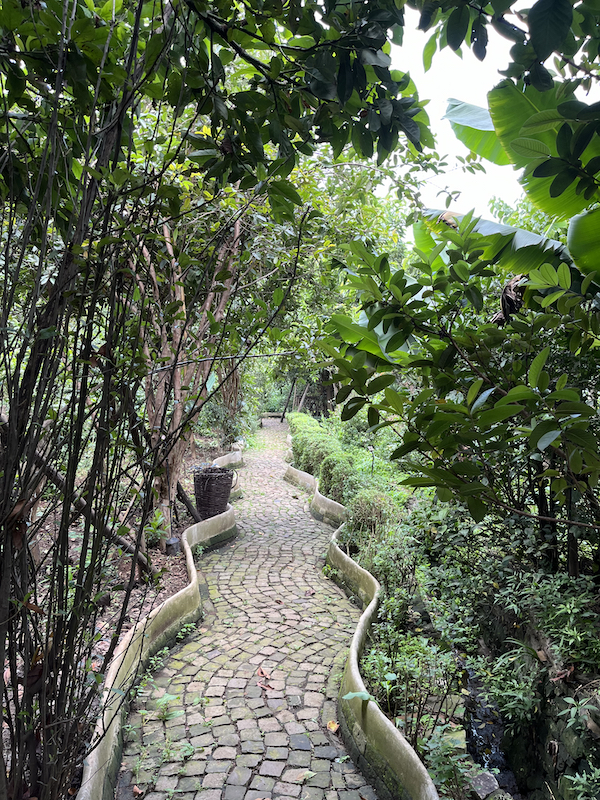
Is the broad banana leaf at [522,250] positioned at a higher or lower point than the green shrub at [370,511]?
higher

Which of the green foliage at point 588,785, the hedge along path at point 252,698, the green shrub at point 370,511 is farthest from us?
the green shrub at point 370,511

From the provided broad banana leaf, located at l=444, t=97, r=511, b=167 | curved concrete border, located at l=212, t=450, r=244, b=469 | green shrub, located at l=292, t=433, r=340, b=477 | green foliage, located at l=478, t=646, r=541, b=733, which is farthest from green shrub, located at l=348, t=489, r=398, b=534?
curved concrete border, located at l=212, t=450, r=244, b=469

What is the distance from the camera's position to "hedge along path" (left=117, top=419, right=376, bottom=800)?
3137 millimetres

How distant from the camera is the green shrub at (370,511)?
245 inches

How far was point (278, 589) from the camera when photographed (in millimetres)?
6207

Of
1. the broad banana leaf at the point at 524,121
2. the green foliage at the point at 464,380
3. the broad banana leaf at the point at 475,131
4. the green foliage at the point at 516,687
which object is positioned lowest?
the green foliage at the point at 516,687

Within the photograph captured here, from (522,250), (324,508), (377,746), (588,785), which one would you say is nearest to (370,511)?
(324,508)

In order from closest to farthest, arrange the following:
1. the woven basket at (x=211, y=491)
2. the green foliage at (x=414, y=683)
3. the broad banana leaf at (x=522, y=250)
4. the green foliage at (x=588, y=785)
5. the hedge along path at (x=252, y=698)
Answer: the green foliage at (x=588, y=785)
the broad banana leaf at (x=522, y=250)
the hedge along path at (x=252, y=698)
the green foliage at (x=414, y=683)
the woven basket at (x=211, y=491)

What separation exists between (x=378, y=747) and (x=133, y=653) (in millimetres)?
2096

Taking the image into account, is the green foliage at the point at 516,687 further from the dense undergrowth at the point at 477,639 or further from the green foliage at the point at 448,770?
the green foliage at the point at 448,770

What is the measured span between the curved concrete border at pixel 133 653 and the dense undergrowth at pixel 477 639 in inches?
73.3

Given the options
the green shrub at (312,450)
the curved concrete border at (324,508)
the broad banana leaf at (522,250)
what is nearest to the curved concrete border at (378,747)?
the broad banana leaf at (522,250)

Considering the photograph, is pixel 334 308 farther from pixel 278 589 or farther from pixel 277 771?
pixel 277 771

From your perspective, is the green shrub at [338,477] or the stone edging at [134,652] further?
the green shrub at [338,477]
